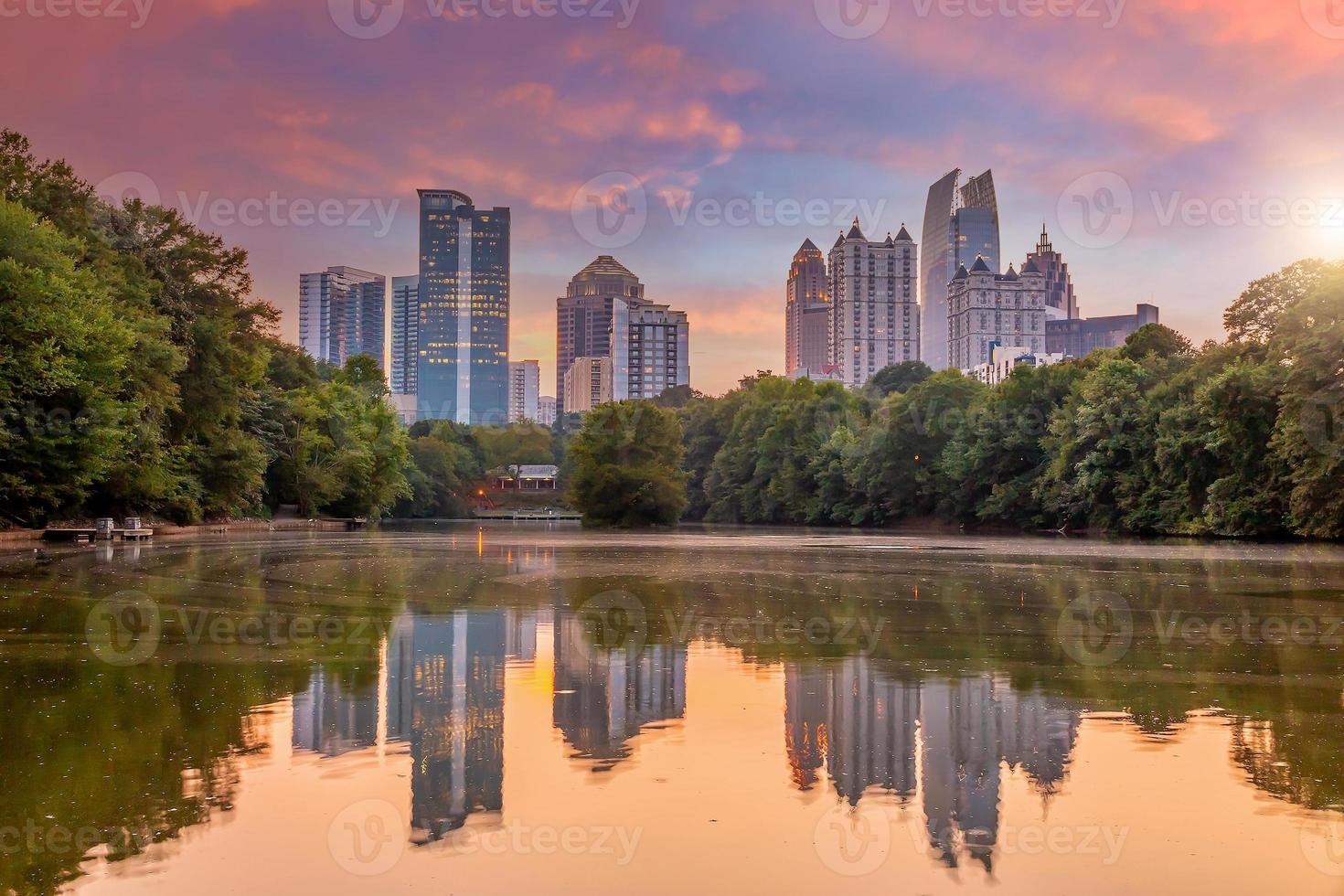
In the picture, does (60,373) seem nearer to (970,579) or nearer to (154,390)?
(154,390)

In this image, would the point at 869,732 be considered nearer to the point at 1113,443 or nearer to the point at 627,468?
the point at 1113,443

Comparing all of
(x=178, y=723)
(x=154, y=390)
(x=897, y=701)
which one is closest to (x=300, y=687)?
(x=178, y=723)

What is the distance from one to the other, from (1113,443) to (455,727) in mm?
66620

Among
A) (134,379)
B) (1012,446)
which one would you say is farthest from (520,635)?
(1012,446)

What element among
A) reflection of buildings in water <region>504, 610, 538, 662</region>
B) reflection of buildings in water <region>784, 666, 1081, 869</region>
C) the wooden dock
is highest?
the wooden dock

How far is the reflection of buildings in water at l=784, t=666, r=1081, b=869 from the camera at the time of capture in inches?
294

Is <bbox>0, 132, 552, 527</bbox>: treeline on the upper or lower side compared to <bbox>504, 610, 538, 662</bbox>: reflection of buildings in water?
upper

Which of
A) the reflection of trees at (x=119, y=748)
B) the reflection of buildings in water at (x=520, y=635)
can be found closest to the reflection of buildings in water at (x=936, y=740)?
the reflection of buildings in water at (x=520, y=635)

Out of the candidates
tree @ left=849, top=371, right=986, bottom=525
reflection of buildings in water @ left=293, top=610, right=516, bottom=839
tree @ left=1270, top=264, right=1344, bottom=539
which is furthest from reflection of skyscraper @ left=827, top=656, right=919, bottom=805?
tree @ left=849, top=371, right=986, bottom=525

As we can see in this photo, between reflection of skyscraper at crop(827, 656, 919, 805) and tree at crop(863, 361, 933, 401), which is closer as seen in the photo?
reflection of skyscraper at crop(827, 656, 919, 805)

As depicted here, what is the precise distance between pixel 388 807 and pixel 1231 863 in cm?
476

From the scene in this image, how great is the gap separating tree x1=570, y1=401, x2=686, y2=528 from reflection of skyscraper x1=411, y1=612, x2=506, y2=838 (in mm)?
→ 79378

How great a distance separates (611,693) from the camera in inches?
448

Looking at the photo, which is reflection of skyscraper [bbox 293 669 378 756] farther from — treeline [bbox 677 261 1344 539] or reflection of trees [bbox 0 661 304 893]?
treeline [bbox 677 261 1344 539]
